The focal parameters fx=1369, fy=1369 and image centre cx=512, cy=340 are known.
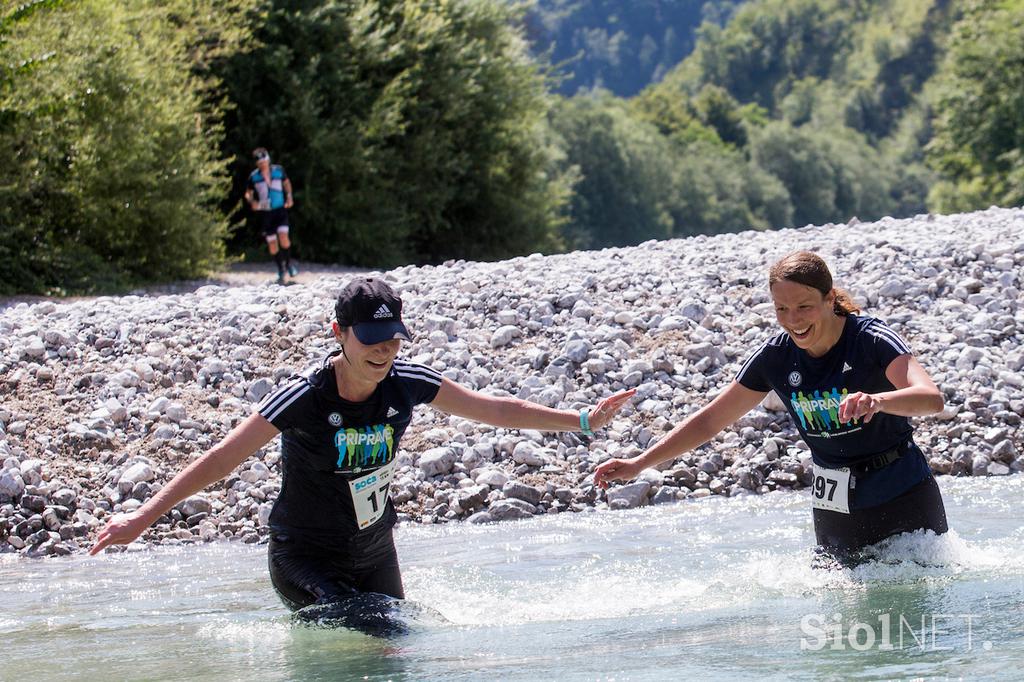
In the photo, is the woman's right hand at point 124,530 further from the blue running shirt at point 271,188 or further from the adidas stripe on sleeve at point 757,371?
the blue running shirt at point 271,188

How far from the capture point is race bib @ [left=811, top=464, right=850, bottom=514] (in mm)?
5508

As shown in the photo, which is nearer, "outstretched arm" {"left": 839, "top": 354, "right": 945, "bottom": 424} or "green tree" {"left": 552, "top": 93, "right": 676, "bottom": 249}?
"outstretched arm" {"left": 839, "top": 354, "right": 945, "bottom": 424}

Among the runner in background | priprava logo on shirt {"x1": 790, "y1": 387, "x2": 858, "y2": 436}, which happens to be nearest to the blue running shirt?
the runner in background

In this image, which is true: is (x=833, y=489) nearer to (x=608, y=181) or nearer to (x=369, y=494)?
(x=369, y=494)

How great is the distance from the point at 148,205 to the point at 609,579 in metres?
16.5

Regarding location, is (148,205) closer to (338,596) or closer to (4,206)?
(4,206)

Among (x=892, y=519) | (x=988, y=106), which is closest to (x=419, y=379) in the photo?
(x=892, y=519)

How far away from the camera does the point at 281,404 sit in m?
5.04

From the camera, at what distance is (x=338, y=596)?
17.1 feet

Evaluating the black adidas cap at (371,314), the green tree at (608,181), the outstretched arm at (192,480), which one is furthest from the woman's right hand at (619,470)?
the green tree at (608,181)

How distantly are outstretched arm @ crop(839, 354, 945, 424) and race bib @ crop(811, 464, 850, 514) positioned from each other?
0.51 metres

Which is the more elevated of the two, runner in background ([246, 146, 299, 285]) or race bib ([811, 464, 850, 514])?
runner in background ([246, 146, 299, 285])

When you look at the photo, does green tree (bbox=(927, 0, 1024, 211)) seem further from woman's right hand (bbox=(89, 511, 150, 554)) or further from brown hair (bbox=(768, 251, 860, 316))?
woman's right hand (bbox=(89, 511, 150, 554))

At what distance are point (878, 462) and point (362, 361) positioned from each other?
2.12 m
